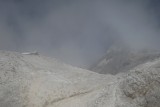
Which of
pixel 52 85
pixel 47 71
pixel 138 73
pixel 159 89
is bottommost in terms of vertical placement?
pixel 159 89

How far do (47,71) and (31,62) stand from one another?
2200 mm

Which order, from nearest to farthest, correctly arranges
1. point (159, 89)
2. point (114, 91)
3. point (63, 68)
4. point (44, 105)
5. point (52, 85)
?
point (159, 89) < point (114, 91) < point (44, 105) < point (52, 85) < point (63, 68)

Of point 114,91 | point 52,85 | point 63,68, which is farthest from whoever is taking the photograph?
point 63,68

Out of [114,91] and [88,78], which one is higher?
[88,78]

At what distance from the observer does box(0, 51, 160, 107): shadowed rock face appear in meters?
23.0

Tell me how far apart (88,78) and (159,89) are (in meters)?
9.36

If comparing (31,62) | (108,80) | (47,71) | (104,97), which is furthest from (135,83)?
(31,62)

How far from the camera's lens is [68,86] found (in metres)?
28.3

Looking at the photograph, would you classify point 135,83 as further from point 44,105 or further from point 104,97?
point 44,105

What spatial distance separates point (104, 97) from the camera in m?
24.7

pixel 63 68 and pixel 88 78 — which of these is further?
pixel 63 68

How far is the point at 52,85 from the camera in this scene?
91.8ft

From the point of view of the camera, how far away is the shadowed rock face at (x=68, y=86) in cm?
2297

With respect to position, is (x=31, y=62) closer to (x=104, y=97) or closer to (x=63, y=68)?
(x=63, y=68)
